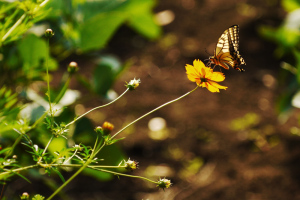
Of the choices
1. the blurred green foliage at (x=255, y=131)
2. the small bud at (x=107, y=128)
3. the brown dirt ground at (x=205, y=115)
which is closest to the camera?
the small bud at (x=107, y=128)

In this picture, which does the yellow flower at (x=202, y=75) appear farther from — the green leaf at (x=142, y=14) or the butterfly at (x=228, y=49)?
the green leaf at (x=142, y=14)

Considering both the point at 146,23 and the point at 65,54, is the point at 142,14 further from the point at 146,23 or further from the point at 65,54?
the point at 65,54

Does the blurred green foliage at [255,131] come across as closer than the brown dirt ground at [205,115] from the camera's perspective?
No

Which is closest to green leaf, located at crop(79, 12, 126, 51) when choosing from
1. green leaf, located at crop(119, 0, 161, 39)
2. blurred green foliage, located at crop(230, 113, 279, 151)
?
green leaf, located at crop(119, 0, 161, 39)

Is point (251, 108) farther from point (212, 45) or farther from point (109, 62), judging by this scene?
point (109, 62)

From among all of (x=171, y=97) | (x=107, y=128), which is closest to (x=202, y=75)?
(x=107, y=128)

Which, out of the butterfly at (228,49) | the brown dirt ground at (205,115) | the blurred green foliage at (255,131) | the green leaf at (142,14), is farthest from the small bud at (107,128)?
the blurred green foliage at (255,131)

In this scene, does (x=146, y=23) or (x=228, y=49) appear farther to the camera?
(x=146, y=23)
